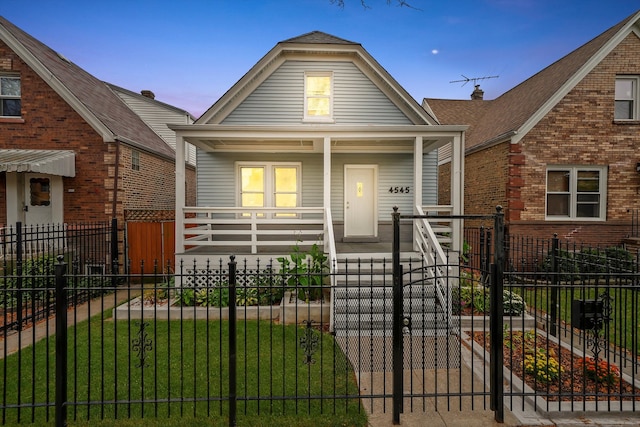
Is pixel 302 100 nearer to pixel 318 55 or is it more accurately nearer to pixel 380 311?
pixel 318 55

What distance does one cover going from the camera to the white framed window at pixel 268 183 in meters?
11.4

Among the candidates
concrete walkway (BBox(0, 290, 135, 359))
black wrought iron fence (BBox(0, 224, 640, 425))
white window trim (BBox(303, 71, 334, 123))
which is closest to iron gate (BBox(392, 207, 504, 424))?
black wrought iron fence (BBox(0, 224, 640, 425))

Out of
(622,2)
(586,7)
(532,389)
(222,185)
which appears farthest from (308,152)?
(586,7)

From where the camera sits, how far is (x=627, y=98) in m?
11.6

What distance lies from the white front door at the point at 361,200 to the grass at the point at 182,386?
603cm

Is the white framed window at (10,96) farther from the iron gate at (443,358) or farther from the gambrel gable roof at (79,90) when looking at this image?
the iron gate at (443,358)

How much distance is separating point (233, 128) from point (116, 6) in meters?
9.19

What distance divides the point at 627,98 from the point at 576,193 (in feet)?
13.0

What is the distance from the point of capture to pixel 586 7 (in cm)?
1881

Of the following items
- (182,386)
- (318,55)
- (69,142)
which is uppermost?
(318,55)

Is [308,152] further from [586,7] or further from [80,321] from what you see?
[586,7]

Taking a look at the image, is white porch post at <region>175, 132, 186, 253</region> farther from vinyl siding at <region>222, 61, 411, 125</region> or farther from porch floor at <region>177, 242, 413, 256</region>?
vinyl siding at <region>222, 61, 411, 125</region>

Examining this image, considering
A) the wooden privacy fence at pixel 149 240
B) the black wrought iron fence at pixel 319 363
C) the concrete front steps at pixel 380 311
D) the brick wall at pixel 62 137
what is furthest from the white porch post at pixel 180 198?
the concrete front steps at pixel 380 311

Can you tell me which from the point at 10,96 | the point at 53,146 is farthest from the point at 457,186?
the point at 10,96
